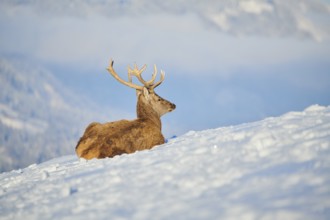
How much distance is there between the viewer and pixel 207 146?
7438 mm

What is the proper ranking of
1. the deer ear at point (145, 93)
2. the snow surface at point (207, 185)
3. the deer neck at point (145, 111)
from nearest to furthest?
the snow surface at point (207, 185)
the deer neck at point (145, 111)
the deer ear at point (145, 93)

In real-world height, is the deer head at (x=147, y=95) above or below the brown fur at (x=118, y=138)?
above

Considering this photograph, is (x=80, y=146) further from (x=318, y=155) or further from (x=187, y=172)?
(x=318, y=155)

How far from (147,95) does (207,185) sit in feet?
29.6

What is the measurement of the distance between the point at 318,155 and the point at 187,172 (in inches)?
61.8

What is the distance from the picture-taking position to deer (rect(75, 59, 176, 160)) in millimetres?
10766

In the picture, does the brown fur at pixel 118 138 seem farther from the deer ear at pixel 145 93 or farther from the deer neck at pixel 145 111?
the deer ear at pixel 145 93

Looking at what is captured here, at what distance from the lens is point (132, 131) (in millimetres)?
11547

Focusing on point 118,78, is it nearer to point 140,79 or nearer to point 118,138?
point 140,79

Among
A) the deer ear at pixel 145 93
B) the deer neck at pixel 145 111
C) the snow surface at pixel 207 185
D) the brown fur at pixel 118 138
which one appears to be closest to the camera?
the snow surface at pixel 207 185

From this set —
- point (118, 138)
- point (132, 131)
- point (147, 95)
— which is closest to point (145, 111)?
point (147, 95)

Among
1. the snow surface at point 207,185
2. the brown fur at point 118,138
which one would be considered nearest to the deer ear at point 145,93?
the brown fur at point 118,138

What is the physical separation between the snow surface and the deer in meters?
3.13

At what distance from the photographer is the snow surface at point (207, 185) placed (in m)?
4.48
